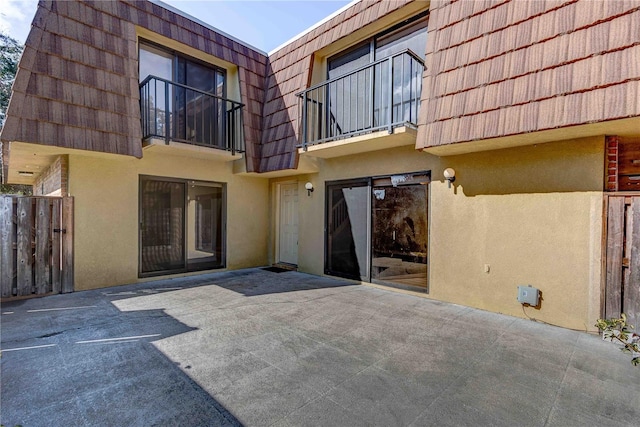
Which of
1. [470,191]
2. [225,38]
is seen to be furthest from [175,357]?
[225,38]

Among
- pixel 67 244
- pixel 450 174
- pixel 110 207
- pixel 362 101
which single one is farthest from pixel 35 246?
pixel 450 174

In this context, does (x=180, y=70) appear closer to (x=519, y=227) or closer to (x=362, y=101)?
(x=362, y=101)

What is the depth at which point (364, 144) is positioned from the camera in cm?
549

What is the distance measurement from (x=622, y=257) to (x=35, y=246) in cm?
844

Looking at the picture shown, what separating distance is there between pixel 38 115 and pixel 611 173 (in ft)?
26.0

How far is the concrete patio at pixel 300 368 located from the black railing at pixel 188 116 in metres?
3.47

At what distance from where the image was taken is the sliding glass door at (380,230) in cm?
547

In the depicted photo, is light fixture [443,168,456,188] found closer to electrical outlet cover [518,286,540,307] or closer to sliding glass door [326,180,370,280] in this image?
sliding glass door [326,180,370,280]

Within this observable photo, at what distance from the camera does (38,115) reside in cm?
457

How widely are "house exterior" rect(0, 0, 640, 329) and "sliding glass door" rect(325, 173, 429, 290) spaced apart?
0.03 metres

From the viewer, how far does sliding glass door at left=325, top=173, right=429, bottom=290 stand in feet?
17.9

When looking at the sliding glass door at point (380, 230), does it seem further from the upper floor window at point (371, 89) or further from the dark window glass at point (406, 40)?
the dark window glass at point (406, 40)

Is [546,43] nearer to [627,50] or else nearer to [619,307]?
[627,50]

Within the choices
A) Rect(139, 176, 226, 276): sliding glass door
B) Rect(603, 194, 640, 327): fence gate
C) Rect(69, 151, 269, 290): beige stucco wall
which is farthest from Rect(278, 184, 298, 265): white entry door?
Rect(603, 194, 640, 327): fence gate
